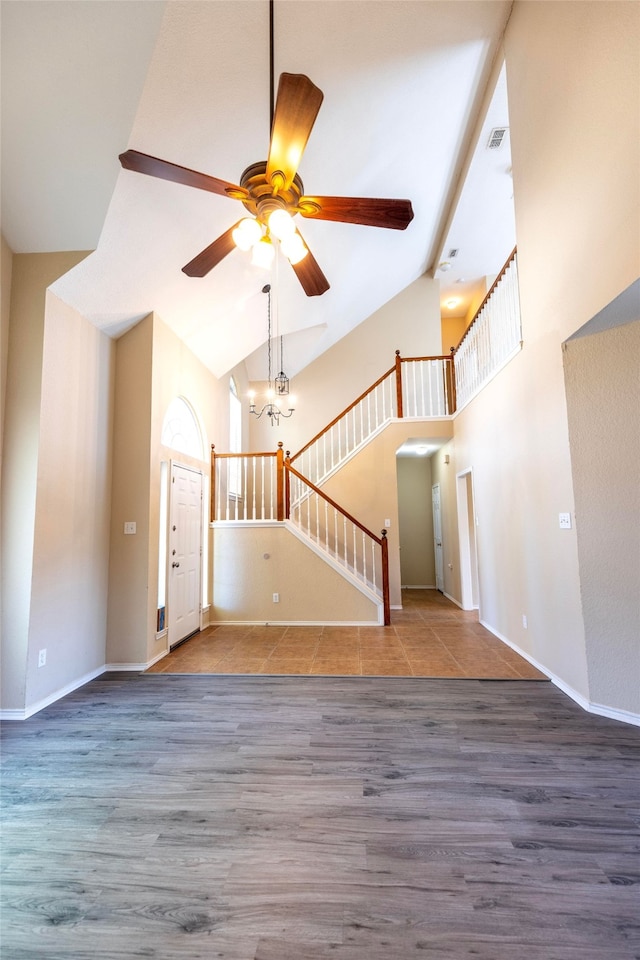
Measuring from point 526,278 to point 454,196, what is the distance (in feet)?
11.2

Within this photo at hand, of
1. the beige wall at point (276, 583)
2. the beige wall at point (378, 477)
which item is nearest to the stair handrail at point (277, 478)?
the beige wall at point (276, 583)

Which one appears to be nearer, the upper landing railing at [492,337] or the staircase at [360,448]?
the upper landing railing at [492,337]

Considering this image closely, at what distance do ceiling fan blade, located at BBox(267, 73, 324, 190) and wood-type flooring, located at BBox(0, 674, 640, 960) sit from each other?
3.18 metres

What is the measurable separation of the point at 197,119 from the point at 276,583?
15.8ft

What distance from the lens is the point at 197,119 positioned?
302 cm

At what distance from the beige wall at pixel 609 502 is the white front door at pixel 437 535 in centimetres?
470

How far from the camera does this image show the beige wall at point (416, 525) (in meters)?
8.38

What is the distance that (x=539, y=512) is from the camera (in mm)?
3613

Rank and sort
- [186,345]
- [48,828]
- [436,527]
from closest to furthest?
[48,828], [186,345], [436,527]

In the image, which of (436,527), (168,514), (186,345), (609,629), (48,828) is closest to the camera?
(48,828)

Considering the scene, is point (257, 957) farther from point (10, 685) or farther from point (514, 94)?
point (514, 94)

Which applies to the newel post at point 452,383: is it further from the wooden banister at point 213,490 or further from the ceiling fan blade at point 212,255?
the ceiling fan blade at point 212,255

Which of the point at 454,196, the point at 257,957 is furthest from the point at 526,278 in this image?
the point at 257,957

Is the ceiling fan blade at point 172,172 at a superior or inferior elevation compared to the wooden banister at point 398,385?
inferior
